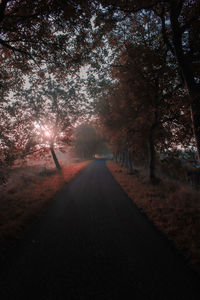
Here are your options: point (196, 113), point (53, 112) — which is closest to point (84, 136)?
point (53, 112)

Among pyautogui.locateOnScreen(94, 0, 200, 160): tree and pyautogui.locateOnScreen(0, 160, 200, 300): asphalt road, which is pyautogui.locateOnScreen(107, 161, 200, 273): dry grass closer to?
pyautogui.locateOnScreen(0, 160, 200, 300): asphalt road

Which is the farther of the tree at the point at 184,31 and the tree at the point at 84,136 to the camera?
the tree at the point at 84,136

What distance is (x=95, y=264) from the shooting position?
3270mm

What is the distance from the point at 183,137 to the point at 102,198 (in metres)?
5.91

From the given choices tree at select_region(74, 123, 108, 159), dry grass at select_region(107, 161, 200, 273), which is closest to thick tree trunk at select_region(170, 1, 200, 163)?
dry grass at select_region(107, 161, 200, 273)

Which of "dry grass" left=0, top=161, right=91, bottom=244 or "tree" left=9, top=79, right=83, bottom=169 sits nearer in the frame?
"dry grass" left=0, top=161, right=91, bottom=244

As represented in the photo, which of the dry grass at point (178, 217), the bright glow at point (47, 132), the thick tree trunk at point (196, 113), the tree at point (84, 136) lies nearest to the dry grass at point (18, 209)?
the dry grass at point (178, 217)

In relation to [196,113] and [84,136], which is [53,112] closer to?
[196,113]

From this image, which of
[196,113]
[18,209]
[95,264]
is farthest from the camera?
[18,209]

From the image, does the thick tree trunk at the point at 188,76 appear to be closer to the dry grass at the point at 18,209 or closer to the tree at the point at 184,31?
the tree at the point at 184,31

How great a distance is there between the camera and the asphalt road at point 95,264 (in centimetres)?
257

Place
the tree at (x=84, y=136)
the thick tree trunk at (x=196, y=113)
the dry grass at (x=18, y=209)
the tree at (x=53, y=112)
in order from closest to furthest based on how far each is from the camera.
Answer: the thick tree trunk at (x=196, y=113) < the dry grass at (x=18, y=209) < the tree at (x=53, y=112) < the tree at (x=84, y=136)

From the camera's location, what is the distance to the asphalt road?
2568 mm

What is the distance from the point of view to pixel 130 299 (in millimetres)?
2393
